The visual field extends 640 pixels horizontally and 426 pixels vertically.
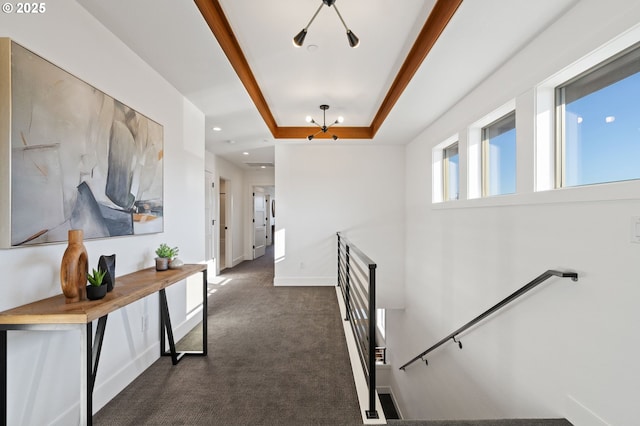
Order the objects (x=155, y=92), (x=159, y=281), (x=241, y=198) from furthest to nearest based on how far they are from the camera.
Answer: (x=241, y=198) → (x=155, y=92) → (x=159, y=281)

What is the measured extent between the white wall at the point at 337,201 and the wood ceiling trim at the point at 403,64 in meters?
0.95

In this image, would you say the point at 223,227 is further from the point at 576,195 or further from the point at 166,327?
the point at 576,195

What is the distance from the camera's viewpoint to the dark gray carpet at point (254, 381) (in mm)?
1808

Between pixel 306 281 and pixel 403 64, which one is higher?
pixel 403 64

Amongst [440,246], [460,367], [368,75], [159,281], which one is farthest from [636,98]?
[159,281]

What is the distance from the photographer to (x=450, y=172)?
156 inches

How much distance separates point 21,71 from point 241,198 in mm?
6429

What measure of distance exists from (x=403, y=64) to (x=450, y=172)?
1753mm

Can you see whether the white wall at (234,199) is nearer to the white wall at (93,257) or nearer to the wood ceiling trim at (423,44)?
the white wall at (93,257)

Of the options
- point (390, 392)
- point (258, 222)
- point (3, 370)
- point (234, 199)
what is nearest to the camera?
point (3, 370)

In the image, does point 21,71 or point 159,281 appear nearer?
point 21,71

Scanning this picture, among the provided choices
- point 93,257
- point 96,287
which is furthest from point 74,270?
point 93,257

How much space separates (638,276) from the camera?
1383 mm

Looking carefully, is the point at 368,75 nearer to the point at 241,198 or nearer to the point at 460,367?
the point at 460,367
